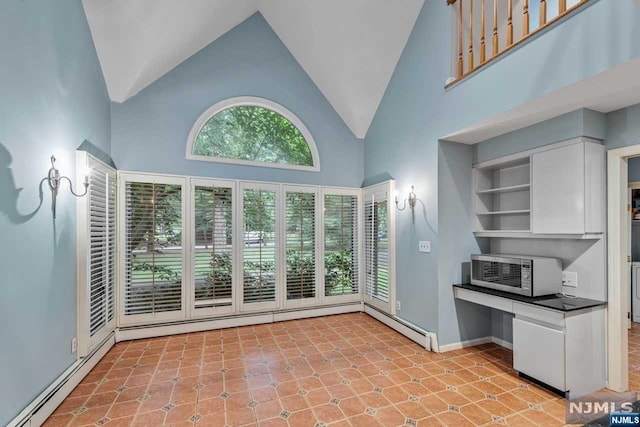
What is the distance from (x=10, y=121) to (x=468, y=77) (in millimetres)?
3806

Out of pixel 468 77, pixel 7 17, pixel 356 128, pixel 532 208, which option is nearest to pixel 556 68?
pixel 468 77

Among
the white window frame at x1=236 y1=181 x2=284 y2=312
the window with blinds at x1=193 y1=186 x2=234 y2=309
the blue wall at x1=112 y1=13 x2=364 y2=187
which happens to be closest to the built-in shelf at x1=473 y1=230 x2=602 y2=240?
the blue wall at x1=112 y1=13 x2=364 y2=187

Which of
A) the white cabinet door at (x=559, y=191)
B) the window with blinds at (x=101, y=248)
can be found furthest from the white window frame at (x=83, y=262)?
the white cabinet door at (x=559, y=191)

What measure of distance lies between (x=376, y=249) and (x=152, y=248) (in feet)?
10.4

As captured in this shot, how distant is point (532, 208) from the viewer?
2898mm

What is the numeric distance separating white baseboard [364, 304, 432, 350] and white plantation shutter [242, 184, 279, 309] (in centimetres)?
161

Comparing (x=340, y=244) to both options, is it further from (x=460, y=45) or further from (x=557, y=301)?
(x=460, y=45)

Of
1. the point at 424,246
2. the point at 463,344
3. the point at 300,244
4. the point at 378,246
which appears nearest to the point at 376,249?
the point at 378,246

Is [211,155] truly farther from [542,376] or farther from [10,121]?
[542,376]

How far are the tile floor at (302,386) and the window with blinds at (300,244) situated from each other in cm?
98

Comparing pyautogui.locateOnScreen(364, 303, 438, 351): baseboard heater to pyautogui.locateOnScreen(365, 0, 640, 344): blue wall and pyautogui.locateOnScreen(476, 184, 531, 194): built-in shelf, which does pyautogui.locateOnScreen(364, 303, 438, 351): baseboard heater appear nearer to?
pyautogui.locateOnScreen(365, 0, 640, 344): blue wall

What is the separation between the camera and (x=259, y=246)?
14.1ft

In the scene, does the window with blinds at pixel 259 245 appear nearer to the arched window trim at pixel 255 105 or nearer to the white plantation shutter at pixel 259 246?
the white plantation shutter at pixel 259 246

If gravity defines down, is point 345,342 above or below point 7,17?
below
